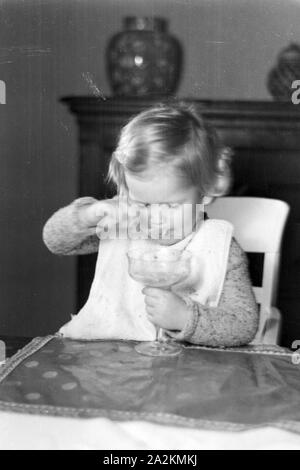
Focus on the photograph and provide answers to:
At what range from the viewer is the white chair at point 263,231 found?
66.0 inches

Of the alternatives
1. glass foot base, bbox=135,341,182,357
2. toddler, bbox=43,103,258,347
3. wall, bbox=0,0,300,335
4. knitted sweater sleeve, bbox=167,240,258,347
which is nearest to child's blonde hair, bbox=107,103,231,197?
toddler, bbox=43,103,258,347

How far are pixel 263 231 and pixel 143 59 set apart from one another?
73cm

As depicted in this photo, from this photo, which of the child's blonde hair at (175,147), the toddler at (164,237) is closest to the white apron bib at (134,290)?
the toddler at (164,237)

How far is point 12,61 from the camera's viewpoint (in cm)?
205

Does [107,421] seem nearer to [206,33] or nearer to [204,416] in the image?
[204,416]

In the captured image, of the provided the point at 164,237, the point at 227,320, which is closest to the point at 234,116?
the point at 164,237

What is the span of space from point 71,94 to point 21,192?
0.39 metres

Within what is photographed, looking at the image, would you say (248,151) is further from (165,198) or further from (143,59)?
(165,198)

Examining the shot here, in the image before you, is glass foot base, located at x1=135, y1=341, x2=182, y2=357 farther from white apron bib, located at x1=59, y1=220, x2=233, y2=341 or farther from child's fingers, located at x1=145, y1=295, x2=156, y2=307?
white apron bib, located at x1=59, y1=220, x2=233, y2=341

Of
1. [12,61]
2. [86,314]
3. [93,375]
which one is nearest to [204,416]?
[93,375]

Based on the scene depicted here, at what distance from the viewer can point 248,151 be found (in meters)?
2.16

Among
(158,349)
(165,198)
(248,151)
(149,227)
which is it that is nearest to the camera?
(158,349)

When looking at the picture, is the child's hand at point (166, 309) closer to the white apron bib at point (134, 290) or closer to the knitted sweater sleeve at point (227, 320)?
the knitted sweater sleeve at point (227, 320)

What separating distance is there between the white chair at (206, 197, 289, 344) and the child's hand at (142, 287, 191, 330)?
0.54 meters
